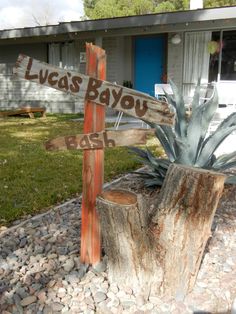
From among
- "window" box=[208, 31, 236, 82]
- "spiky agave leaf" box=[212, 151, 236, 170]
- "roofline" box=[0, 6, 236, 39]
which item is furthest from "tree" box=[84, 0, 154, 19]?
"spiky agave leaf" box=[212, 151, 236, 170]

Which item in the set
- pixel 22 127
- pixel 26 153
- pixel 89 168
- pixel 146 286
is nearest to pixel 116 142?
pixel 89 168

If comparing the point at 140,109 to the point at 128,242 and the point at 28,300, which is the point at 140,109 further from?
the point at 28,300

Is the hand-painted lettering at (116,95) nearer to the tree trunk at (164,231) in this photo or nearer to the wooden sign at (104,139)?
the wooden sign at (104,139)

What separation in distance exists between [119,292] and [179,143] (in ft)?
6.25

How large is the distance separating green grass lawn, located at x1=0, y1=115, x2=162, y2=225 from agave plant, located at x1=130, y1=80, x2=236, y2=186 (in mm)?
1151

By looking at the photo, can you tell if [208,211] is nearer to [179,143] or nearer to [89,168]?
[89,168]

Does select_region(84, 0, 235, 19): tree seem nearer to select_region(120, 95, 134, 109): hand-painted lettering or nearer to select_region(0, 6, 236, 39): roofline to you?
select_region(0, 6, 236, 39): roofline

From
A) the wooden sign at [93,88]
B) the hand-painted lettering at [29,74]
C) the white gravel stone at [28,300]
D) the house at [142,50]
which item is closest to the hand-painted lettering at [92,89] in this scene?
the wooden sign at [93,88]

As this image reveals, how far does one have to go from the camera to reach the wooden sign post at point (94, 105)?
248cm

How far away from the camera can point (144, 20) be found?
10281mm

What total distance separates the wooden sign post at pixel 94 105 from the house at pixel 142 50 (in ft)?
22.3

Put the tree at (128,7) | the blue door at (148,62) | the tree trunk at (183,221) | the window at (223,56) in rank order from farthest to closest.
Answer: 1. the tree at (128,7)
2. the blue door at (148,62)
3. the window at (223,56)
4. the tree trunk at (183,221)

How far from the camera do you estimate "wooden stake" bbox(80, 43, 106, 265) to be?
2.54 meters

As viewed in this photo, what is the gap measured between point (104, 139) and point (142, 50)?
1092 cm
